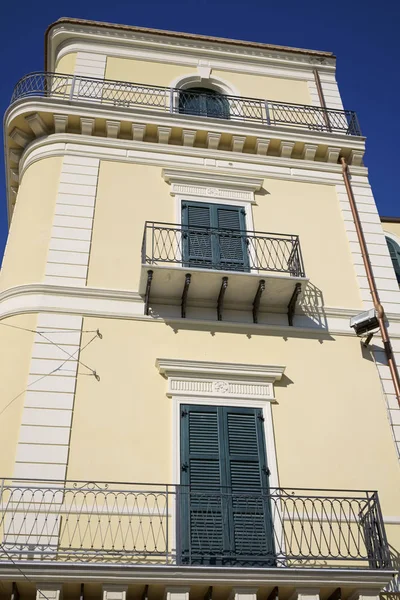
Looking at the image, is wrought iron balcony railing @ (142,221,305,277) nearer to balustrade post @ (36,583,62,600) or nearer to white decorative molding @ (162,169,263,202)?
white decorative molding @ (162,169,263,202)

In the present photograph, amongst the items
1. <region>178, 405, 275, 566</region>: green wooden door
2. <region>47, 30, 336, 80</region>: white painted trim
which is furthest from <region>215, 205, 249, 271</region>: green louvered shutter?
<region>47, 30, 336, 80</region>: white painted trim

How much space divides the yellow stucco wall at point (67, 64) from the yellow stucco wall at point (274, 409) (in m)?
7.85

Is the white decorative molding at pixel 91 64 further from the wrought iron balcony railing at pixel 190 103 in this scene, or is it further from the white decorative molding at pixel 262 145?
the white decorative molding at pixel 262 145

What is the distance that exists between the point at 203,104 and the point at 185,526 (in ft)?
35.1

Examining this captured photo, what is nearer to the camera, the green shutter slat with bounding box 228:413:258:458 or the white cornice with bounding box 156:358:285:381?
the green shutter slat with bounding box 228:413:258:458

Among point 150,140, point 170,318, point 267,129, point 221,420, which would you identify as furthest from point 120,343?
point 267,129

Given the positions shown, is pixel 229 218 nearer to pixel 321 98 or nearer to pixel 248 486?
pixel 321 98

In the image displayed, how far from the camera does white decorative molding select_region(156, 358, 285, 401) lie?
11.3 m

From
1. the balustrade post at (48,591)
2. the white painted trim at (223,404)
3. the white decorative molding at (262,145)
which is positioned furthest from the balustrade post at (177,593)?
the white decorative molding at (262,145)

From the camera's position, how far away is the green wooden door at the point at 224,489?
31.9ft

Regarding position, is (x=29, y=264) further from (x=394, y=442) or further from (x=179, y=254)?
(x=394, y=442)

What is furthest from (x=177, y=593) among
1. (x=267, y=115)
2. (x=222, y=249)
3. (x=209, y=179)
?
(x=267, y=115)

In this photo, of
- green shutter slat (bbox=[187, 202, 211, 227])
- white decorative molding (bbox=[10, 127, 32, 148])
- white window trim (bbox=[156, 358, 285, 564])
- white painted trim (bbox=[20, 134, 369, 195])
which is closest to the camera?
white window trim (bbox=[156, 358, 285, 564])

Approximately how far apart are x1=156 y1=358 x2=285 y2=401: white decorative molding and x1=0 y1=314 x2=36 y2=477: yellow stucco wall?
7.36 feet
